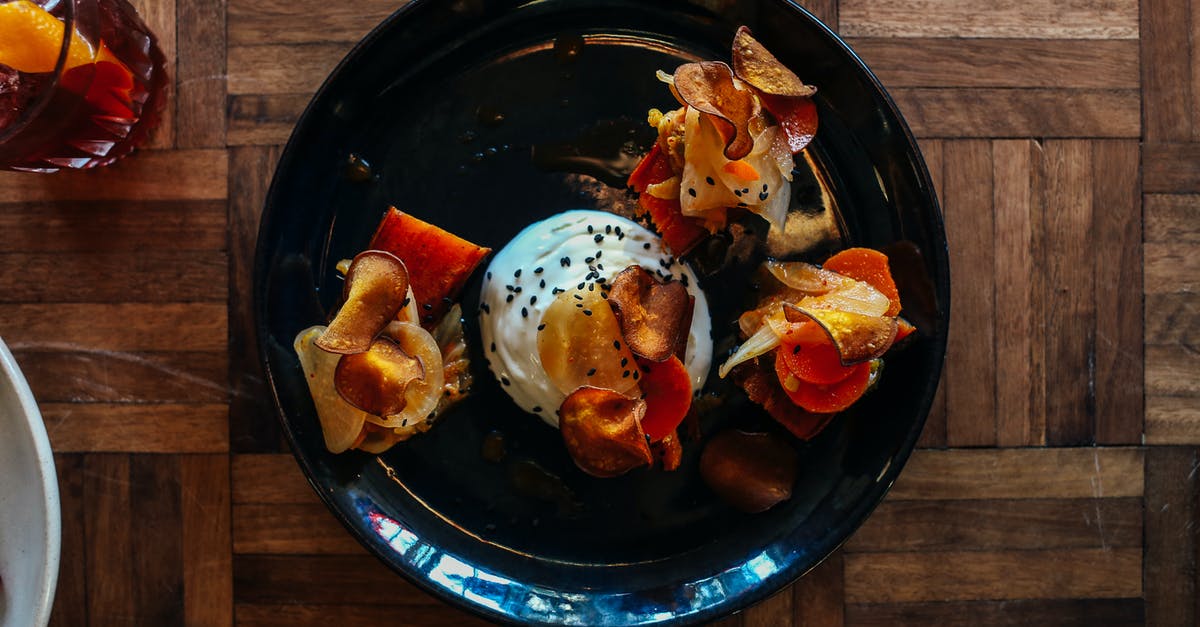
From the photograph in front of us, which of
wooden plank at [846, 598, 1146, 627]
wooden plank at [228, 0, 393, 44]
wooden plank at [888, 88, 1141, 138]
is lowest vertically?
wooden plank at [846, 598, 1146, 627]

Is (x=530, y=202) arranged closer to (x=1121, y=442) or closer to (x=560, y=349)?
(x=560, y=349)

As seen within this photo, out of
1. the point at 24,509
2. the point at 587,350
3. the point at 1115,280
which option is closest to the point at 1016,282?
the point at 1115,280

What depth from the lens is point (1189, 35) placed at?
162cm

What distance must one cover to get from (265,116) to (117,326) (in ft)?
1.63

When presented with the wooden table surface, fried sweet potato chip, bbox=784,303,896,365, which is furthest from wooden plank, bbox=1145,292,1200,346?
fried sweet potato chip, bbox=784,303,896,365

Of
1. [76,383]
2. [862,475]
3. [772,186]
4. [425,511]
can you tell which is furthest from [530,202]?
[76,383]

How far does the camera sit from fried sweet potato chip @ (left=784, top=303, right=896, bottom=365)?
1.31 meters

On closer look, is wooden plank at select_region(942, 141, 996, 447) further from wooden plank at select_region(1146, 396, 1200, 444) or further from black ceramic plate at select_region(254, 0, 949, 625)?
wooden plank at select_region(1146, 396, 1200, 444)

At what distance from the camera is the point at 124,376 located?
159cm

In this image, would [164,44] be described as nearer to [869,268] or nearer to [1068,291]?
[869,268]

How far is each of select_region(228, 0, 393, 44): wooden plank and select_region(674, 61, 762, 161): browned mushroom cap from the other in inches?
22.9

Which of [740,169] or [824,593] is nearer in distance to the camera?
[740,169]

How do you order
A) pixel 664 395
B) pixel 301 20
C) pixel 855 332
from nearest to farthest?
pixel 855 332 < pixel 664 395 < pixel 301 20

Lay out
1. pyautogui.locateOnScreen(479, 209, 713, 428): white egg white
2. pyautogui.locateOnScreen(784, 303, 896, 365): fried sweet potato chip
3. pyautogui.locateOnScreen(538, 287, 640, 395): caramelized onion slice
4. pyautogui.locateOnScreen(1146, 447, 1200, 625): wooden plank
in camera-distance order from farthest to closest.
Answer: pyautogui.locateOnScreen(1146, 447, 1200, 625): wooden plank
pyautogui.locateOnScreen(479, 209, 713, 428): white egg white
pyautogui.locateOnScreen(538, 287, 640, 395): caramelized onion slice
pyautogui.locateOnScreen(784, 303, 896, 365): fried sweet potato chip
